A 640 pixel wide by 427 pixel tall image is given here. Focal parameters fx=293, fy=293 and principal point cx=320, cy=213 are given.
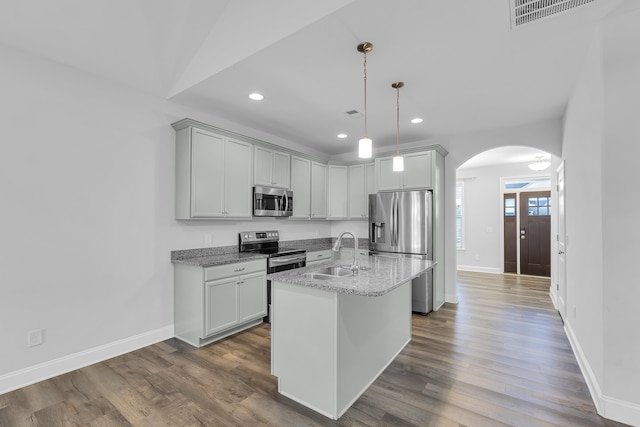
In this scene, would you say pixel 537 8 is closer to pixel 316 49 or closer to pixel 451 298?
pixel 316 49

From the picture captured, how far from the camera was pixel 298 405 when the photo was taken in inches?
83.9

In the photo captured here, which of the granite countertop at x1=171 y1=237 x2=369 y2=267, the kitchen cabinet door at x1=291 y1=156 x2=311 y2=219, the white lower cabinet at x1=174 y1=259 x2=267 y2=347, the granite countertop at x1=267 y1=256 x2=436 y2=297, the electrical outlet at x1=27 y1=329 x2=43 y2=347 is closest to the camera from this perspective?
the granite countertop at x1=267 y1=256 x2=436 y2=297

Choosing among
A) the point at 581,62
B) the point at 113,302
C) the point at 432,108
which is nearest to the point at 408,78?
the point at 432,108

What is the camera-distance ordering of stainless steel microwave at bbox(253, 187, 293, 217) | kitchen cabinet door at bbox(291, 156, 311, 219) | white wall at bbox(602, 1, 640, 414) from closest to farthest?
white wall at bbox(602, 1, 640, 414) < stainless steel microwave at bbox(253, 187, 293, 217) < kitchen cabinet door at bbox(291, 156, 311, 219)

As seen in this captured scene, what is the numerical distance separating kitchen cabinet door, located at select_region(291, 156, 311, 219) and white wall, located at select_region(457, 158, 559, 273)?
4946 millimetres

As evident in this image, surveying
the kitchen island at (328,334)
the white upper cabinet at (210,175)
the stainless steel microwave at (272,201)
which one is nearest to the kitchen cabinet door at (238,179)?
the white upper cabinet at (210,175)

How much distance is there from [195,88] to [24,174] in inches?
64.5

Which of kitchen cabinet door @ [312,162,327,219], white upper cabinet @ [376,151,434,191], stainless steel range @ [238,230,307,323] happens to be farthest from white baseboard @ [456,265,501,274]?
stainless steel range @ [238,230,307,323]

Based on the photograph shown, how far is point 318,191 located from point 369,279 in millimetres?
3225

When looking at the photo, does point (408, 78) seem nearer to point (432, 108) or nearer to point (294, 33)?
point (432, 108)

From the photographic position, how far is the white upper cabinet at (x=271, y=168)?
4.06 metres

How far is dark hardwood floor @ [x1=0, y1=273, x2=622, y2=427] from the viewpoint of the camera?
6.58 ft

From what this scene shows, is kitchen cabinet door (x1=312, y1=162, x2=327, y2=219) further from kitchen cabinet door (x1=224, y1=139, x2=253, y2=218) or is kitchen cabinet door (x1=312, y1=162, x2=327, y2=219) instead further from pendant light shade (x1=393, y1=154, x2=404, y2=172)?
pendant light shade (x1=393, y1=154, x2=404, y2=172)

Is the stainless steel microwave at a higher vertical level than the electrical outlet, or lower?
higher
